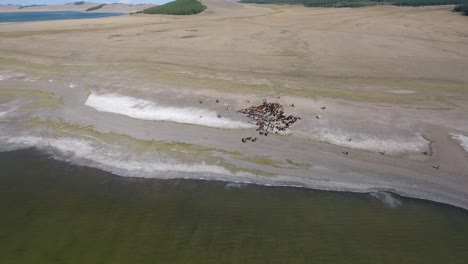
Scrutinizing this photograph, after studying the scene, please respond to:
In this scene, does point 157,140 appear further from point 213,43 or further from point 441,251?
point 213,43

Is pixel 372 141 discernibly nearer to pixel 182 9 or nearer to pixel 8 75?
pixel 8 75

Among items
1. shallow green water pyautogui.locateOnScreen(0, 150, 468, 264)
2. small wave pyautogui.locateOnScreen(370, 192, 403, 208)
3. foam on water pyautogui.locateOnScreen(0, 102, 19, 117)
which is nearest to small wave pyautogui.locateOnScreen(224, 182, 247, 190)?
shallow green water pyautogui.locateOnScreen(0, 150, 468, 264)

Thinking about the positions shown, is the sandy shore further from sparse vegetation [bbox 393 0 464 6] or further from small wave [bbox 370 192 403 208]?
sparse vegetation [bbox 393 0 464 6]

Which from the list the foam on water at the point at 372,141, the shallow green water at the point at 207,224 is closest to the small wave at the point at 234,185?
the shallow green water at the point at 207,224

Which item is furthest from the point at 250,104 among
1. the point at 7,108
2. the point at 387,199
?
the point at 7,108

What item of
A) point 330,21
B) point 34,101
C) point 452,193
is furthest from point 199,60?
point 330,21

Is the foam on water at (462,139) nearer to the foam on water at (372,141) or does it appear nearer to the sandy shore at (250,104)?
the sandy shore at (250,104)
